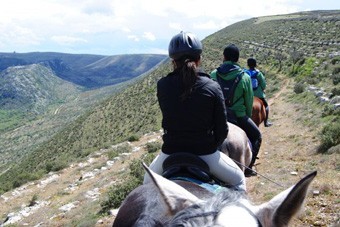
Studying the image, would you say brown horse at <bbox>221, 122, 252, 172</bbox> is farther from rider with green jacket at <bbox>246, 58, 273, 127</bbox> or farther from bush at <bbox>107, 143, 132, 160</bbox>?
bush at <bbox>107, 143, 132, 160</bbox>

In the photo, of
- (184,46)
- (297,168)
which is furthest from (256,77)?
(184,46)

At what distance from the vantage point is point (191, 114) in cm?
343

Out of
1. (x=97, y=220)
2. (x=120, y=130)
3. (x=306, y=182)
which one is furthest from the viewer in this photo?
(x=120, y=130)

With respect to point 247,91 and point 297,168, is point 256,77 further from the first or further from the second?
point 247,91

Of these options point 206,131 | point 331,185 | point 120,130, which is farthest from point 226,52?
point 120,130

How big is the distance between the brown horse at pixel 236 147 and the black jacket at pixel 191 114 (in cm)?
178

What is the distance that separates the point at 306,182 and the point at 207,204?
1.62 ft

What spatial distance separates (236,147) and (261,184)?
3204 mm

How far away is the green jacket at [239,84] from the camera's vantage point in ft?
19.9

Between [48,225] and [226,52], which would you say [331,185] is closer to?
[226,52]

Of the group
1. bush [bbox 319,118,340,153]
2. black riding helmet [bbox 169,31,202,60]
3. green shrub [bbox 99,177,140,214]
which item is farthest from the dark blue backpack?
black riding helmet [bbox 169,31,202,60]

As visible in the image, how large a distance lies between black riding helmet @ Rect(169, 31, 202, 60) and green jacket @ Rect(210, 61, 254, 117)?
2.40 metres

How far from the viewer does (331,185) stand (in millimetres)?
7215

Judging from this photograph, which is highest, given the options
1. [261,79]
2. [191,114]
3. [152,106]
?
[191,114]
